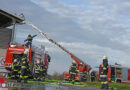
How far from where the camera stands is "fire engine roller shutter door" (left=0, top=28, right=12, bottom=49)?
15.8m

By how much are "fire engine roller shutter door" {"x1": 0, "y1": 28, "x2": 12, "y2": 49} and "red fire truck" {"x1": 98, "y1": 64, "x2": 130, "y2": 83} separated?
13.3 m

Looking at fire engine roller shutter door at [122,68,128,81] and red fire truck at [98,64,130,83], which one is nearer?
red fire truck at [98,64,130,83]

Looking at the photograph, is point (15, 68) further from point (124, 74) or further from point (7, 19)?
point (124, 74)

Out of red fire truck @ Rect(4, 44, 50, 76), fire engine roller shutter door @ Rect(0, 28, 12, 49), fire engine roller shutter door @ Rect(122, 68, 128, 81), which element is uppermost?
fire engine roller shutter door @ Rect(0, 28, 12, 49)

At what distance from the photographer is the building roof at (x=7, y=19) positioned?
15.6m

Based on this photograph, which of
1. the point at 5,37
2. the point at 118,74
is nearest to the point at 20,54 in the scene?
the point at 5,37

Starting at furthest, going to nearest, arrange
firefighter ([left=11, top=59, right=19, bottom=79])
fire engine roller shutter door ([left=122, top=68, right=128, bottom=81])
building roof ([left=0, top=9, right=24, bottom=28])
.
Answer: fire engine roller shutter door ([left=122, top=68, right=128, bottom=81])
building roof ([left=0, top=9, right=24, bottom=28])
firefighter ([left=11, top=59, right=19, bottom=79])

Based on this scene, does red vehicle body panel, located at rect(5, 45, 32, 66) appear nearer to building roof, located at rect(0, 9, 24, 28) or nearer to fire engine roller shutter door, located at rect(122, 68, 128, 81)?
building roof, located at rect(0, 9, 24, 28)

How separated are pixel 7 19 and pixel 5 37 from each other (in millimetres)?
1766

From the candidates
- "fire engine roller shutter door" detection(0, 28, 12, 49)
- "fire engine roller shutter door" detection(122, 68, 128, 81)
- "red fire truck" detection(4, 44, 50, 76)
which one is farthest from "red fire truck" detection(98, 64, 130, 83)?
"fire engine roller shutter door" detection(0, 28, 12, 49)

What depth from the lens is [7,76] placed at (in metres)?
13.7

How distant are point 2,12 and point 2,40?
6.88 ft

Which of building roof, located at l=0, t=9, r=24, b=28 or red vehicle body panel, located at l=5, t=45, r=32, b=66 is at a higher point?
building roof, located at l=0, t=9, r=24, b=28

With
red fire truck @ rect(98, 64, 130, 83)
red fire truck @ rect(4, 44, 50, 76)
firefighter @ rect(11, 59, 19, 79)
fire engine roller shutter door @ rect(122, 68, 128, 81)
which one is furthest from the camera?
fire engine roller shutter door @ rect(122, 68, 128, 81)
